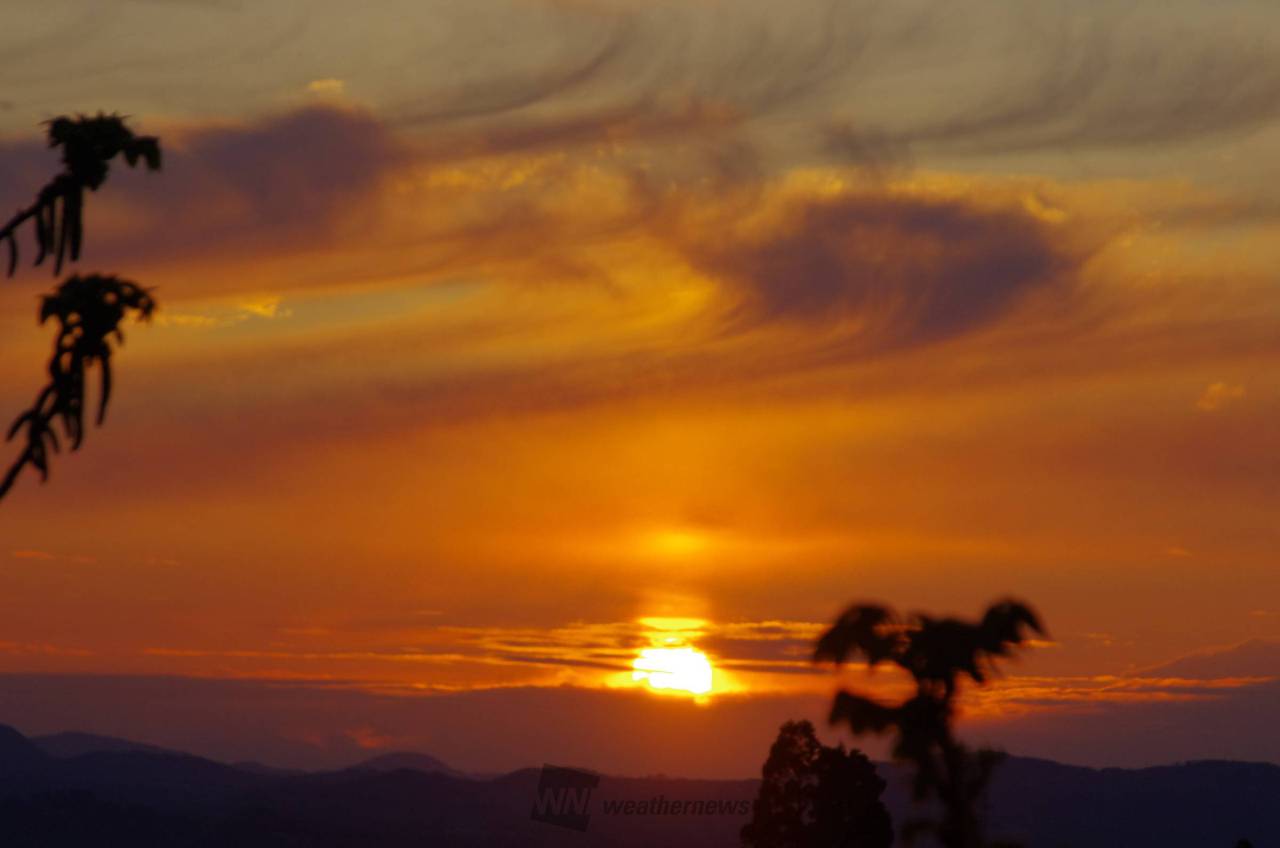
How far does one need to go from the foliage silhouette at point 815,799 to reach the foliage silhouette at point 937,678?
74.5 metres

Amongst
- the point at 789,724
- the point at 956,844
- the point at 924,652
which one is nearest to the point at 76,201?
the point at 924,652

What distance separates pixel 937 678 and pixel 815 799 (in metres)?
78.7

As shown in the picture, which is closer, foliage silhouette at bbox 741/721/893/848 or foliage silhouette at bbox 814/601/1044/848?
foliage silhouette at bbox 814/601/1044/848

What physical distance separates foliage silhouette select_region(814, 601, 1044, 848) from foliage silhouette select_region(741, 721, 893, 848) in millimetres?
74521

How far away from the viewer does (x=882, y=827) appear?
11406 centimetres

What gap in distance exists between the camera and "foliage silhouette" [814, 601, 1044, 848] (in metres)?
38.7

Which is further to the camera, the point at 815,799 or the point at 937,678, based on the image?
the point at 815,799

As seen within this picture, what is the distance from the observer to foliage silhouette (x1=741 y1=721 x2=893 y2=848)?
113 metres

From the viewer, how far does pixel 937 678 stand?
39.1m

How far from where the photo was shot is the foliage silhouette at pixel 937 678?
38.7m

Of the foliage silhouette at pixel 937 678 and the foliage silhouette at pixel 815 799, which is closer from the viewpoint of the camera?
the foliage silhouette at pixel 937 678

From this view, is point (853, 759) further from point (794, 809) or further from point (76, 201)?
point (76, 201)

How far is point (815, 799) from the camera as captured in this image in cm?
11531

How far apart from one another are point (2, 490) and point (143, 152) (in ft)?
23.1
